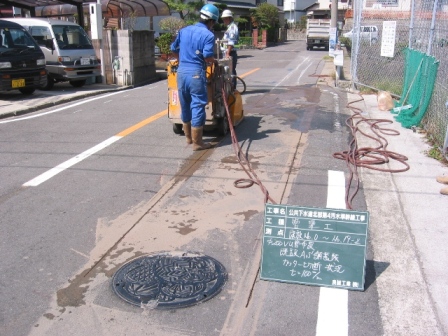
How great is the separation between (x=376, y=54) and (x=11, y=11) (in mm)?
23536

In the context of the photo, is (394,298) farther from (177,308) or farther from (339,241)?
(177,308)

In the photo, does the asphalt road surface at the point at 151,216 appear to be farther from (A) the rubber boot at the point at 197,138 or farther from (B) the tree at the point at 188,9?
(B) the tree at the point at 188,9

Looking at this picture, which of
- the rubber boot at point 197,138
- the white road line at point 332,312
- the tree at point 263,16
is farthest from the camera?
the tree at point 263,16

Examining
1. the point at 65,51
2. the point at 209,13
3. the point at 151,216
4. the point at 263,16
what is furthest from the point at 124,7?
the point at 263,16

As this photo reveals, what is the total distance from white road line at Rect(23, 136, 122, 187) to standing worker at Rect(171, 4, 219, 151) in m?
1.42

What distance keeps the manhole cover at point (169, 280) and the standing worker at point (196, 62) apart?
9.88ft

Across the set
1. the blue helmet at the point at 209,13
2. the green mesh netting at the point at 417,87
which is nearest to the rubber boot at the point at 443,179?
the green mesh netting at the point at 417,87

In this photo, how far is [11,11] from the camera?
90.2 feet

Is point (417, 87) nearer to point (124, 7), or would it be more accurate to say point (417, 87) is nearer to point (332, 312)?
point (332, 312)

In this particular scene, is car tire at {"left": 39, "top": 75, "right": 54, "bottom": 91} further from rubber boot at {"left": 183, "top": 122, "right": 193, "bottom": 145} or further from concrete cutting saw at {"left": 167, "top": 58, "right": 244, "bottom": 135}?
rubber boot at {"left": 183, "top": 122, "right": 193, "bottom": 145}

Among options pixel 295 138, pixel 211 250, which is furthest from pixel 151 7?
pixel 211 250

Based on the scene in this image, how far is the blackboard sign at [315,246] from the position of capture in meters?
3.36

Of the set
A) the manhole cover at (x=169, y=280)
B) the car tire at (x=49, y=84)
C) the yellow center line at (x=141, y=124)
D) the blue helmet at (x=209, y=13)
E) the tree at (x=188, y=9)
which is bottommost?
the manhole cover at (x=169, y=280)

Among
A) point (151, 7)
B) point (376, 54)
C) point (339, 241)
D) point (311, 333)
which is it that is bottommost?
point (311, 333)
